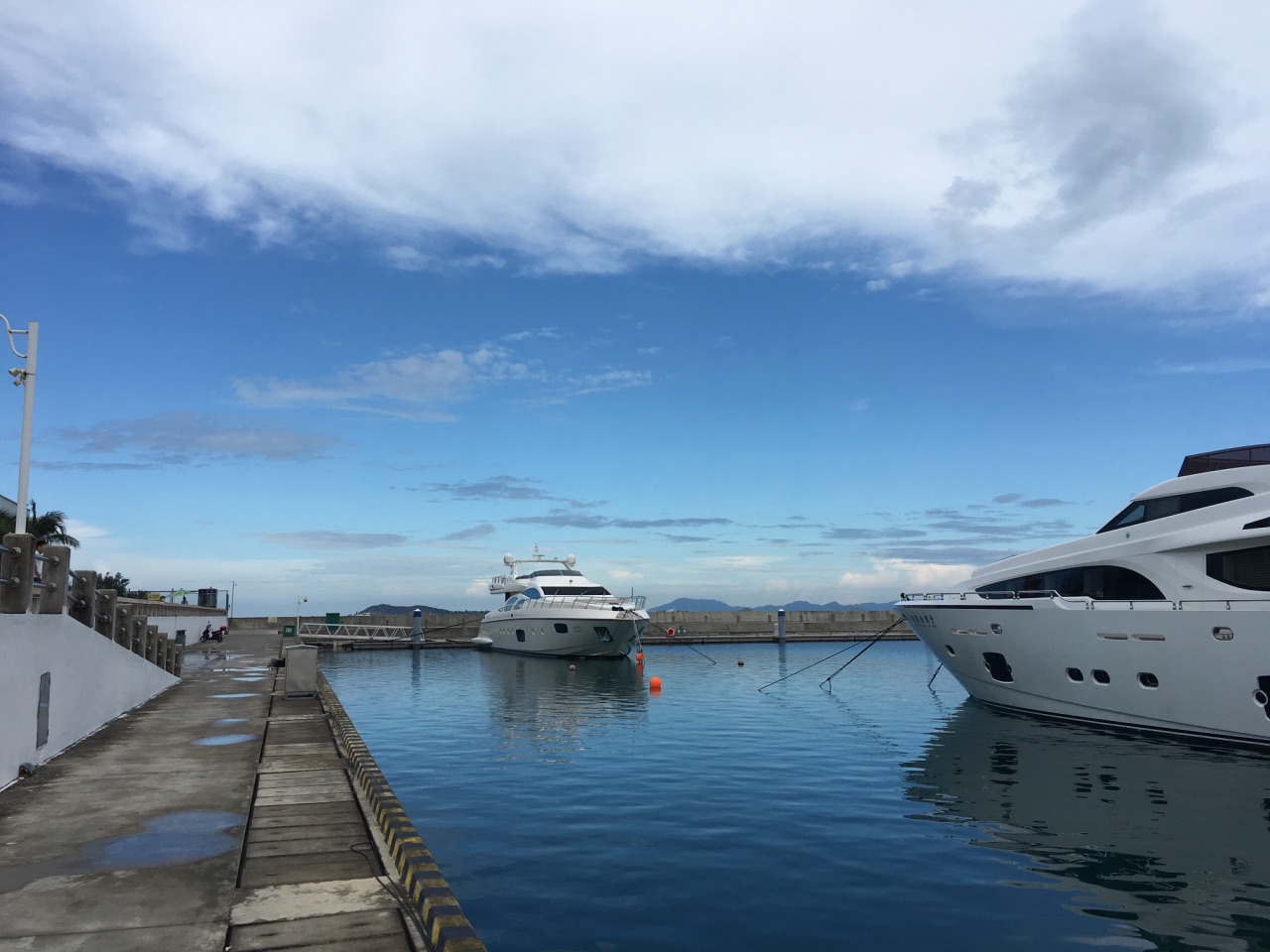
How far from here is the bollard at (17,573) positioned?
1147 centimetres

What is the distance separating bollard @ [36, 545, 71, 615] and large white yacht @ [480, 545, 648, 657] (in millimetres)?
32040

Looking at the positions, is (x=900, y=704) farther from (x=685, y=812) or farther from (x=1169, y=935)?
(x=1169, y=935)

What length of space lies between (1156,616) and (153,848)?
19599 mm

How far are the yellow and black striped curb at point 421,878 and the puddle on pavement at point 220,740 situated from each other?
4.48 m

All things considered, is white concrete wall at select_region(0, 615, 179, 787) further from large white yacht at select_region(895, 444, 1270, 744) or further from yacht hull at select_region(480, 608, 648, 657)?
yacht hull at select_region(480, 608, 648, 657)

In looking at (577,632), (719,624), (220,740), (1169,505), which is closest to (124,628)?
(220,740)

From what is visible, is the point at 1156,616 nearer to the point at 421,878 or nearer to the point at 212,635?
the point at 421,878

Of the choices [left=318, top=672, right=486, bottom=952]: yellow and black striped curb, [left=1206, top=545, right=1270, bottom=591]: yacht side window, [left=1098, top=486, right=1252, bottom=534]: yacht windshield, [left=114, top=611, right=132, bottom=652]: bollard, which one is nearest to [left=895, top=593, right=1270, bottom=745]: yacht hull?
[left=1206, top=545, right=1270, bottom=591]: yacht side window

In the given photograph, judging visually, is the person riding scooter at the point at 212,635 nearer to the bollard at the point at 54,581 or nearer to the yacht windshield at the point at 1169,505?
the bollard at the point at 54,581

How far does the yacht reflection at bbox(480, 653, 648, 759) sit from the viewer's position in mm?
22469

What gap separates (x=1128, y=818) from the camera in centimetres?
1350

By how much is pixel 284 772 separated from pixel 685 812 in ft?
20.3

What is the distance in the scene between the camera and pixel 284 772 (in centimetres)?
1240

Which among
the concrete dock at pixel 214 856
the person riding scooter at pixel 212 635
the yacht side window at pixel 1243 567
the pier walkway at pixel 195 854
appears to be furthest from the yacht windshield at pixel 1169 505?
the person riding scooter at pixel 212 635
